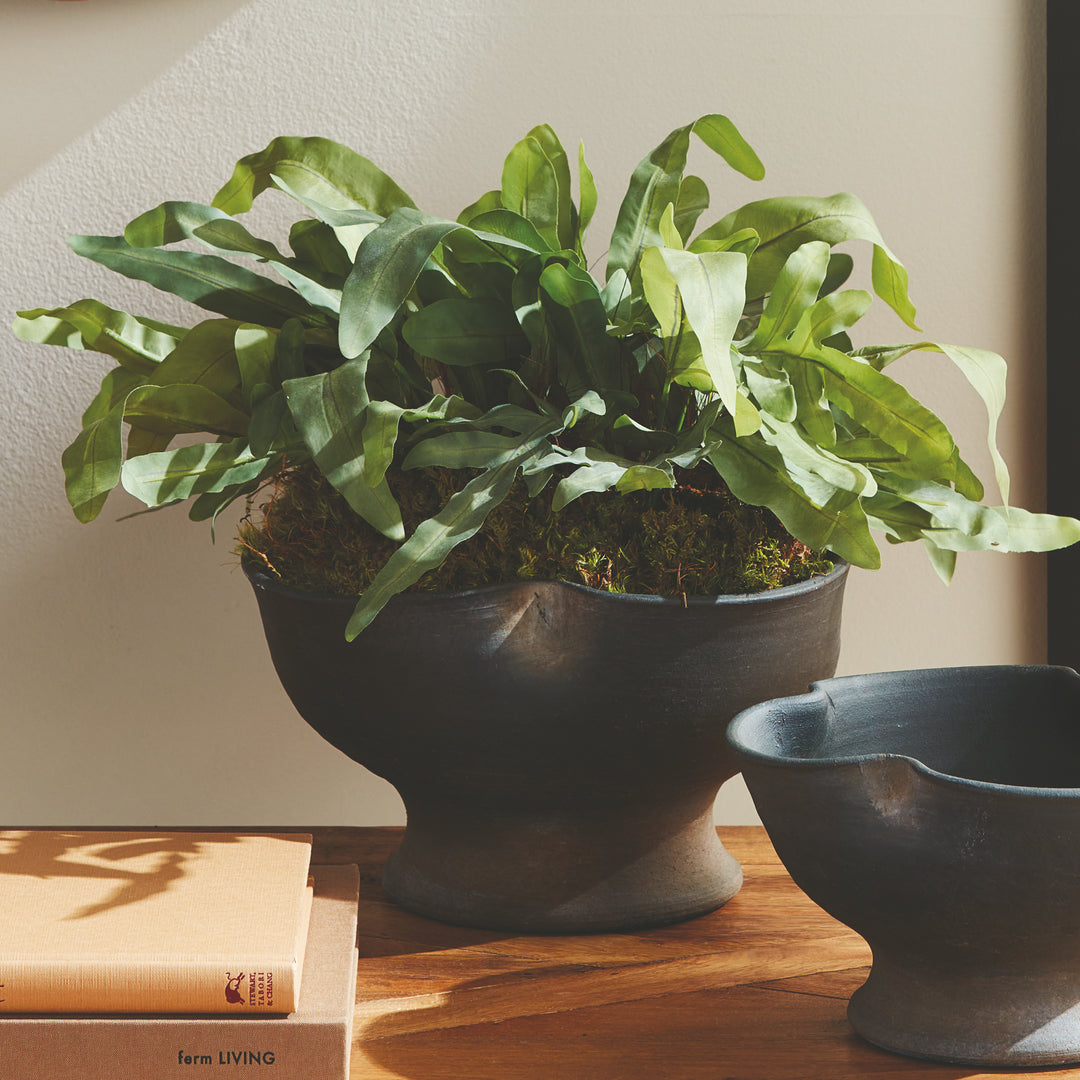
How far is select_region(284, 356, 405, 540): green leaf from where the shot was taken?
1.74 ft

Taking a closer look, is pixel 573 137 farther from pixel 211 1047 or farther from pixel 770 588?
pixel 211 1047

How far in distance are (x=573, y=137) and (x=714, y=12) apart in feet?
0.46

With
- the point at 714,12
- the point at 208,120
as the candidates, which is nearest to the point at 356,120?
the point at 208,120

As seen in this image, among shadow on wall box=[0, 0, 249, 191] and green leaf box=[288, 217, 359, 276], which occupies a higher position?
shadow on wall box=[0, 0, 249, 191]

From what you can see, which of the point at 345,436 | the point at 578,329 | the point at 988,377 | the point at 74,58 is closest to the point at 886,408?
the point at 988,377

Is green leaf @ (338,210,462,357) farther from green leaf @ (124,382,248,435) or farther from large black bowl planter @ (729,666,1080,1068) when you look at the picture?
large black bowl planter @ (729,666,1080,1068)

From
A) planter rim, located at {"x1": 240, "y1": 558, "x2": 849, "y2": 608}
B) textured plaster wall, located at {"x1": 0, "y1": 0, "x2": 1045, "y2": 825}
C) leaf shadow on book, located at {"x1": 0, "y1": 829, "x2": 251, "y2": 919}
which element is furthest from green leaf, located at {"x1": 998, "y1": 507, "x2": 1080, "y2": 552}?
leaf shadow on book, located at {"x1": 0, "y1": 829, "x2": 251, "y2": 919}

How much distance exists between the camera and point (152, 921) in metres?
0.50

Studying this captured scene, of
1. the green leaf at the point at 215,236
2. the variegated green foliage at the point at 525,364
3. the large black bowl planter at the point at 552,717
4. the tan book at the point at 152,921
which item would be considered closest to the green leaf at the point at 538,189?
the variegated green foliage at the point at 525,364

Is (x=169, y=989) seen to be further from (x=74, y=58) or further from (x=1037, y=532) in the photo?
(x=74, y=58)

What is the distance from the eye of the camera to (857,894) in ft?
1.46

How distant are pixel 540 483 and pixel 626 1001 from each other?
0.24 metres

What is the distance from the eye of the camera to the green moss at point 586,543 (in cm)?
56

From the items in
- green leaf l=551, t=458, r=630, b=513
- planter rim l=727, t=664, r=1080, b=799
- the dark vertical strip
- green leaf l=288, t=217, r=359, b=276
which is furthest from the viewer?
the dark vertical strip
